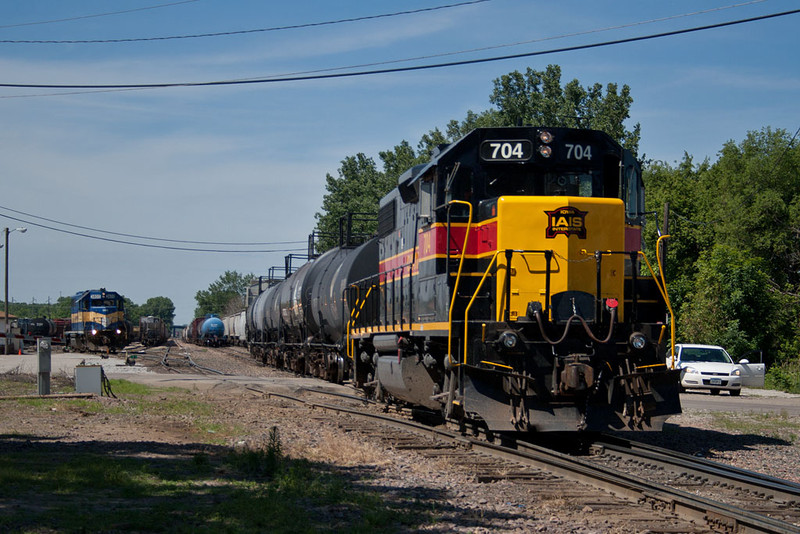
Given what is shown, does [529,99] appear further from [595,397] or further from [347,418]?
[595,397]

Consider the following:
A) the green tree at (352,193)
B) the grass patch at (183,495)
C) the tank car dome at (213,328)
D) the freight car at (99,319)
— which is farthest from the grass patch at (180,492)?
the tank car dome at (213,328)

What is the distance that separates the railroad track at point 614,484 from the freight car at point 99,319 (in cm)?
3761

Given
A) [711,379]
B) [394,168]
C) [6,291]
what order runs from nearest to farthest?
[711,379] < [6,291] < [394,168]

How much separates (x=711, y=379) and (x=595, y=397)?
15.9 m

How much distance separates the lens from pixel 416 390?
1312 centimetres

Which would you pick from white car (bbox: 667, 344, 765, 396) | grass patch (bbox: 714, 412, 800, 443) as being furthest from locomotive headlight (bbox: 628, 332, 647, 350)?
white car (bbox: 667, 344, 765, 396)

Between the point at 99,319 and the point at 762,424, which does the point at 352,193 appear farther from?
the point at 762,424

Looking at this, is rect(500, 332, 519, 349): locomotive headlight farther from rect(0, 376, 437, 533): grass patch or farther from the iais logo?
rect(0, 376, 437, 533): grass patch

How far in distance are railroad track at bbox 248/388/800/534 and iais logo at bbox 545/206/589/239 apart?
8.80ft

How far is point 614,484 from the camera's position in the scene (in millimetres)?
8047

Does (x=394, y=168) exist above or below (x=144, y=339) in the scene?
above

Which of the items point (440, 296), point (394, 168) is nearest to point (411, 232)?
point (440, 296)

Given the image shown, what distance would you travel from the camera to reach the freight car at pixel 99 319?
46.8m

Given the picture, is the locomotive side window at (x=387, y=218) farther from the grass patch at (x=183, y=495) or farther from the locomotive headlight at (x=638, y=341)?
the grass patch at (x=183, y=495)
